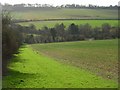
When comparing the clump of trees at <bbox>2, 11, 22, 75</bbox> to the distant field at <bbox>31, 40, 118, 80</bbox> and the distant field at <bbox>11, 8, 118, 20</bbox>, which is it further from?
the distant field at <bbox>11, 8, 118, 20</bbox>

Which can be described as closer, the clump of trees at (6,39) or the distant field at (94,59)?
the clump of trees at (6,39)

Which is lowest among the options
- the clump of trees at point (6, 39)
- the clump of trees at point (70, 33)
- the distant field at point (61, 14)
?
the clump of trees at point (70, 33)

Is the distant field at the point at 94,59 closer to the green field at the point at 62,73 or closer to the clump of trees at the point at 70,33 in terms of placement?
the green field at the point at 62,73

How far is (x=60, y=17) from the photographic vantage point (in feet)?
563

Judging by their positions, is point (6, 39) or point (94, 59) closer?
point (6, 39)

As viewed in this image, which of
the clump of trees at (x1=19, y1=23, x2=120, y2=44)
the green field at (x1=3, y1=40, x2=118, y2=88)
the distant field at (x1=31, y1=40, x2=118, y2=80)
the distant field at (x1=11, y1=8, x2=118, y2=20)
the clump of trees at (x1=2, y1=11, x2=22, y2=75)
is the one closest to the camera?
the green field at (x1=3, y1=40, x2=118, y2=88)

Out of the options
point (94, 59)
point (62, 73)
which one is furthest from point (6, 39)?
point (94, 59)

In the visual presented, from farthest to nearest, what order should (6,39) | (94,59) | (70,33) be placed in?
(70,33) → (94,59) → (6,39)

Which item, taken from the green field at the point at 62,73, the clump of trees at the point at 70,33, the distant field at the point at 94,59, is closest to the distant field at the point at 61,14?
the clump of trees at the point at 70,33

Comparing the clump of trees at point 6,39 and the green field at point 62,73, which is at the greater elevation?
the clump of trees at point 6,39

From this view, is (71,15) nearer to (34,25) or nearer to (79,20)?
(79,20)

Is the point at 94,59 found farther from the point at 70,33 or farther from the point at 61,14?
the point at 61,14

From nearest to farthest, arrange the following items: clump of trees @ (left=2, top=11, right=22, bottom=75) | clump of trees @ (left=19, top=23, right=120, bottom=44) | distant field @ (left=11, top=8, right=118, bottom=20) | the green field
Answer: the green field → clump of trees @ (left=2, top=11, right=22, bottom=75) → clump of trees @ (left=19, top=23, right=120, bottom=44) → distant field @ (left=11, top=8, right=118, bottom=20)

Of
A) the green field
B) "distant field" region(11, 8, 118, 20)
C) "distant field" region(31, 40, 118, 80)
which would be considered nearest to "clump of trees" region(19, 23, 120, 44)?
"distant field" region(11, 8, 118, 20)
